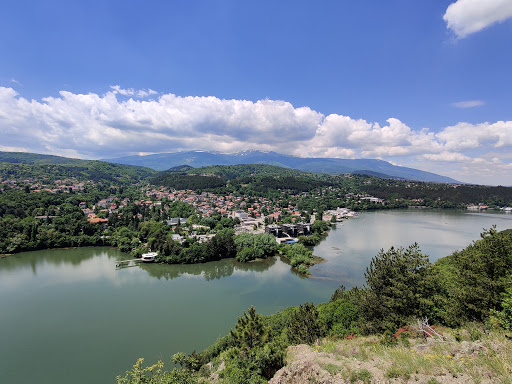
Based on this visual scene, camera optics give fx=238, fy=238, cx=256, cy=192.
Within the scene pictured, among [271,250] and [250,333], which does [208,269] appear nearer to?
[271,250]

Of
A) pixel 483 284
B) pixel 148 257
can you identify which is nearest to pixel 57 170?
pixel 148 257

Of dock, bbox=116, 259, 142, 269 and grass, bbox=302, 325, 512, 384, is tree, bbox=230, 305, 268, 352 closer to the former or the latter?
grass, bbox=302, 325, 512, 384

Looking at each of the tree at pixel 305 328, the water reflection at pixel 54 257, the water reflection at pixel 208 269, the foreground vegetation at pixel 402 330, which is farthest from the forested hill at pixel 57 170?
the tree at pixel 305 328

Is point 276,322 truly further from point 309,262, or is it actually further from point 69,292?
point 69,292

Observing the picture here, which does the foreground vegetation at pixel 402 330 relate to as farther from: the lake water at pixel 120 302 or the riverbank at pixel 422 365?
the lake water at pixel 120 302

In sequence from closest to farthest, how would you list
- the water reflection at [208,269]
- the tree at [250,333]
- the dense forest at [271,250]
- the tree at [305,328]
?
the dense forest at [271,250] < the tree at [250,333] < the tree at [305,328] < the water reflection at [208,269]

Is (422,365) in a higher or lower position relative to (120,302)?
higher

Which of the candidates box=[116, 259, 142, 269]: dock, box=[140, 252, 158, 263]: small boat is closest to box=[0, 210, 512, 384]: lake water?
box=[140, 252, 158, 263]: small boat
